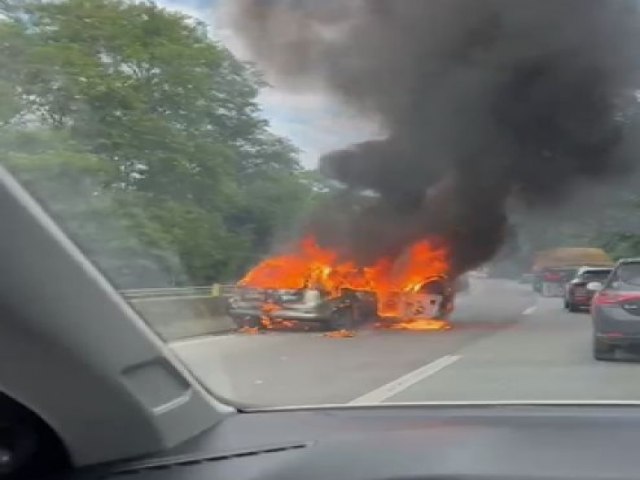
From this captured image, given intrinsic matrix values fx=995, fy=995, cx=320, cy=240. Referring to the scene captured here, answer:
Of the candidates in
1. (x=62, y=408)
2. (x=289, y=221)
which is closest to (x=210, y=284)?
(x=289, y=221)

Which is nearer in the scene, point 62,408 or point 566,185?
point 62,408

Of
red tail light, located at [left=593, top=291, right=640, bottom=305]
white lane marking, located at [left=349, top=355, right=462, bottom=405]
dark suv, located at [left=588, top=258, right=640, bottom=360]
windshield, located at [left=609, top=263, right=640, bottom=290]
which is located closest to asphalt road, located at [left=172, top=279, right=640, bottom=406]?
white lane marking, located at [left=349, top=355, right=462, bottom=405]

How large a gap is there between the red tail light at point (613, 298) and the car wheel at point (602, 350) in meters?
0.19

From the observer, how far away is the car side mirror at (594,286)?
499 centimetres

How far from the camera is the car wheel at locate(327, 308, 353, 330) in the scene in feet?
16.4

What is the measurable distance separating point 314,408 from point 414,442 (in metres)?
0.70

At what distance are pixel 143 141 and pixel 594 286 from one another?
8.28 ft

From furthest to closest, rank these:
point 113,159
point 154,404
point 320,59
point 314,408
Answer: point 320,59
point 314,408
point 113,159
point 154,404

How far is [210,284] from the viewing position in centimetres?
404

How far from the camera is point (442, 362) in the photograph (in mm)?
5129

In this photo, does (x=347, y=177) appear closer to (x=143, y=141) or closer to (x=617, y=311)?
(x=143, y=141)

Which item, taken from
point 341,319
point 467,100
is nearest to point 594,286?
point 467,100

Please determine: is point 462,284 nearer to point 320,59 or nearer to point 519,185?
point 519,185

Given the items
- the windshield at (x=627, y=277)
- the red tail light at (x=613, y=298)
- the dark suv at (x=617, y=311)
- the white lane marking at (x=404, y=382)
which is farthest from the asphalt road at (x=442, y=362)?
the windshield at (x=627, y=277)
